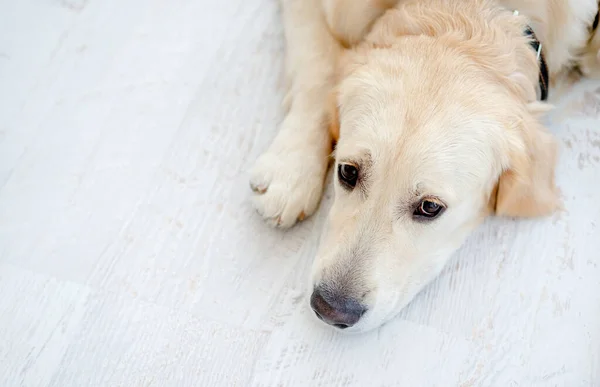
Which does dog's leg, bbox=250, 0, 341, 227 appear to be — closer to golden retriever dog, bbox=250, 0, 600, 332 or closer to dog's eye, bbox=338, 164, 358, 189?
golden retriever dog, bbox=250, 0, 600, 332

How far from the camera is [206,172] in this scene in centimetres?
200

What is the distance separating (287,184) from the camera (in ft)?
6.15

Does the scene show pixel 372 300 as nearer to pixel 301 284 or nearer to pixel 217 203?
pixel 301 284

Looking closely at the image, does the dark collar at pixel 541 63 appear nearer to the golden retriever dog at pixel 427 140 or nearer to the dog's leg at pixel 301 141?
the golden retriever dog at pixel 427 140

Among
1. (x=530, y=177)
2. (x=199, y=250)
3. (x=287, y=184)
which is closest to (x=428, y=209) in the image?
(x=530, y=177)

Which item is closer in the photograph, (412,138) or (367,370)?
(412,138)

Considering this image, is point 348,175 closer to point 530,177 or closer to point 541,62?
point 530,177

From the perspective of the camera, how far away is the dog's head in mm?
1467

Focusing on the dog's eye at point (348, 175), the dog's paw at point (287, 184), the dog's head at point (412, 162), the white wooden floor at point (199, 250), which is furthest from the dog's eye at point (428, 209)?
the dog's paw at point (287, 184)

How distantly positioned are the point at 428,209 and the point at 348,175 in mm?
214

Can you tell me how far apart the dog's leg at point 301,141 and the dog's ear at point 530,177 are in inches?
21.4

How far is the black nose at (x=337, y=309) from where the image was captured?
155 cm

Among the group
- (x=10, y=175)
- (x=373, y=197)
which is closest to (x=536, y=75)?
(x=373, y=197)

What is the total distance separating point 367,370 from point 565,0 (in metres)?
1.14
